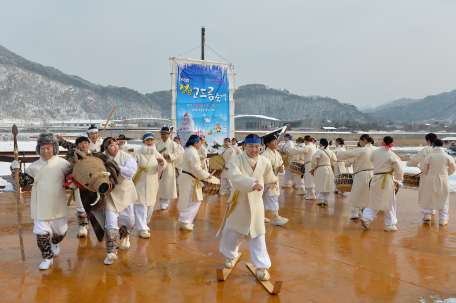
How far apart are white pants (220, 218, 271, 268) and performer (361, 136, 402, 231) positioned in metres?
3.17

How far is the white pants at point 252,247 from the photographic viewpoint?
3803 mm

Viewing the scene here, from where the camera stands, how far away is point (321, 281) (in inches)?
153

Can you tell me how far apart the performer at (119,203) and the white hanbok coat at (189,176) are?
118 centimetres

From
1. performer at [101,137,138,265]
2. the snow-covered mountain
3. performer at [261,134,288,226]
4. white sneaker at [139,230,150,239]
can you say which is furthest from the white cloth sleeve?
the snow-covered mountain

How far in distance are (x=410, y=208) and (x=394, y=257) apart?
12.8 feet

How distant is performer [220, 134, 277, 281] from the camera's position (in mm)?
3789

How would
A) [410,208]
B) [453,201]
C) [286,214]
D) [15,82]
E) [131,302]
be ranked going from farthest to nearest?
[15,82] → [453,201] → [410,208] → [286,214] → [131,302]

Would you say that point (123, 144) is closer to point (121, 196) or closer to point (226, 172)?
point (121, 196)

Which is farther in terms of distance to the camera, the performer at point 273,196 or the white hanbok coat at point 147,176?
the performer at point 273,196

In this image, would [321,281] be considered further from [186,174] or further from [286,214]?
[286,214]

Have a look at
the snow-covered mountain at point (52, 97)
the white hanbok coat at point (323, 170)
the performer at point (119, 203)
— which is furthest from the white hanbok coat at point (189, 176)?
the snow-covered mountain at point (52, 97)

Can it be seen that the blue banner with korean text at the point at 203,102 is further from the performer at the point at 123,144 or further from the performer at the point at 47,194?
the performer at the point at 47,194

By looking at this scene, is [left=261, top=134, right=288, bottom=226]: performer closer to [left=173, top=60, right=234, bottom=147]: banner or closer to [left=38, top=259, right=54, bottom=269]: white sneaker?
[left=38, top=259, right=54, bottom=269]: white sneaker

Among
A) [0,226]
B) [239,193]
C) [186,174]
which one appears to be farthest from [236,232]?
[0,226]
